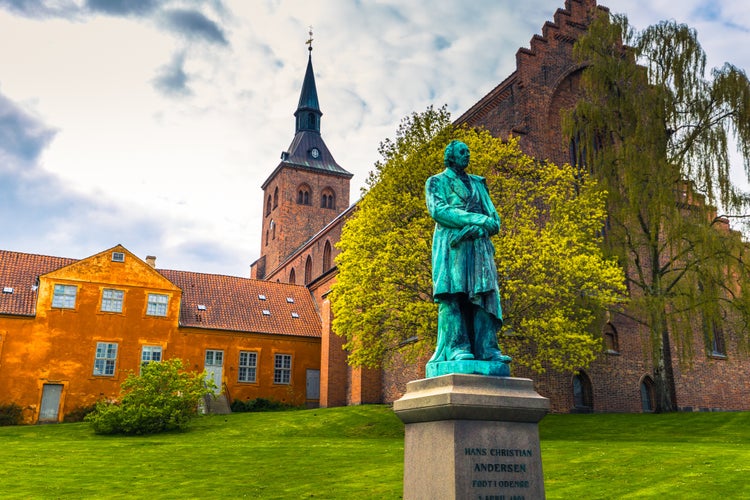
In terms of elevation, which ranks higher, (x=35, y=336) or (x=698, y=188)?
(x=698, y=188)


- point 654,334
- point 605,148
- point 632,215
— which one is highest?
point 605,148

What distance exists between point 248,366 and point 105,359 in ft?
23.7

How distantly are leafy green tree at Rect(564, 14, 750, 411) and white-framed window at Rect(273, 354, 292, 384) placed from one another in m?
19.5

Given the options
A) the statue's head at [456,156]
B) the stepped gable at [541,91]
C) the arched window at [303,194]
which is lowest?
the statue's head at [456,156]

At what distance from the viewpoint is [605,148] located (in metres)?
24.6

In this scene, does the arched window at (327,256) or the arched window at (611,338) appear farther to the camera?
the arched window at (327,256)

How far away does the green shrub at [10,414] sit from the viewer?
2912cm

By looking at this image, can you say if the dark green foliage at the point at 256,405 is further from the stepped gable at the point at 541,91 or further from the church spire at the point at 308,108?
the church spire at the point at 308,108

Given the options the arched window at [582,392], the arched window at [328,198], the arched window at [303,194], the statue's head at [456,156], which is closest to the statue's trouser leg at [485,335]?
the statue's head at [456,156]

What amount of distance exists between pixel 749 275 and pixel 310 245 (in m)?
35.5

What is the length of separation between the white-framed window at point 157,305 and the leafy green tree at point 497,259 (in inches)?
582

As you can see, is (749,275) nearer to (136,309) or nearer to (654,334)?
(654,334)

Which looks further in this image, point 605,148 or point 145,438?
point 605,148

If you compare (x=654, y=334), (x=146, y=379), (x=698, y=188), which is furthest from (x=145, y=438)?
(x=698, y=188)
